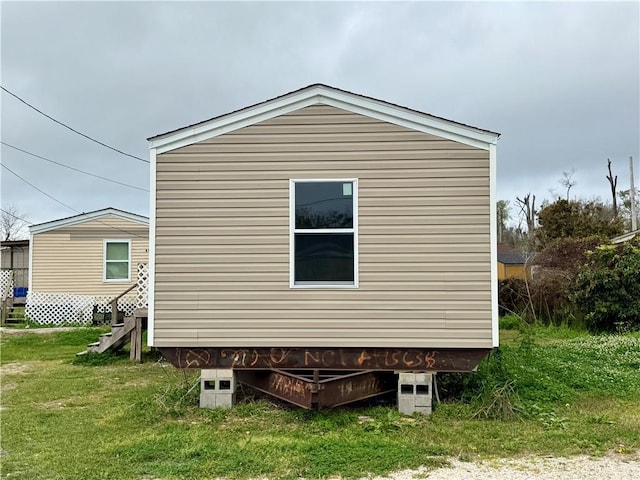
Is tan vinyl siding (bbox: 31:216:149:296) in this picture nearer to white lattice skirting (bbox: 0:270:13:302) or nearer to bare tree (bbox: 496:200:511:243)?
white lattice skirting (bbox: 0:270:13:302)

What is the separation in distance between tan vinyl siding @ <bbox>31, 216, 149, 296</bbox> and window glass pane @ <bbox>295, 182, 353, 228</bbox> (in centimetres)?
1116

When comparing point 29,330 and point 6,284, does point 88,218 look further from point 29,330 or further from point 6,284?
point 6,284

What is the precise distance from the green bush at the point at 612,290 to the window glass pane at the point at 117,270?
12.9 meters

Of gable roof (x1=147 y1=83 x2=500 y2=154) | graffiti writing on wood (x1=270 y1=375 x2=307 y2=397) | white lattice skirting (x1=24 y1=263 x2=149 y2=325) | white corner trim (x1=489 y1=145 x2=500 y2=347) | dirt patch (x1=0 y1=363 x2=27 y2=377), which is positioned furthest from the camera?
white lattice skirting (x1=24 y1=263 x2=149 y2=325)

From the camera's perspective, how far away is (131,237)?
16469 mm

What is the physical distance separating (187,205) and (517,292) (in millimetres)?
12776

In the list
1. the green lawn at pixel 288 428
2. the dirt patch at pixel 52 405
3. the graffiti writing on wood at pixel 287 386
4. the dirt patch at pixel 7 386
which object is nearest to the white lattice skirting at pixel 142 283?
the green lawn at pixel 288 428

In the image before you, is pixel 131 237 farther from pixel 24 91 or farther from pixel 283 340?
pixel 283 340

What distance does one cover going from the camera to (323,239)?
6480 mm

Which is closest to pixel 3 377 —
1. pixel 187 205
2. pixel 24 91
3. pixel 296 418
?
pixel 187 205

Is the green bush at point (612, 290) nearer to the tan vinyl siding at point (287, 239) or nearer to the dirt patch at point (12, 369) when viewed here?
the tan vinyl siding at point (287, 239)

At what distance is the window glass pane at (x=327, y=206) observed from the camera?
6.49 metres

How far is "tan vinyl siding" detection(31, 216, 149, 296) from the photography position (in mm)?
16422

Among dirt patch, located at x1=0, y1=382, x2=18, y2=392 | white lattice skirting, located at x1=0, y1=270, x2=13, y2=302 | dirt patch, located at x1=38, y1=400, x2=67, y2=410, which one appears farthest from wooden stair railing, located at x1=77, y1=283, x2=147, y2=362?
white lattice skirting, located at x1=0, y1=270, x2=13, y2=302
